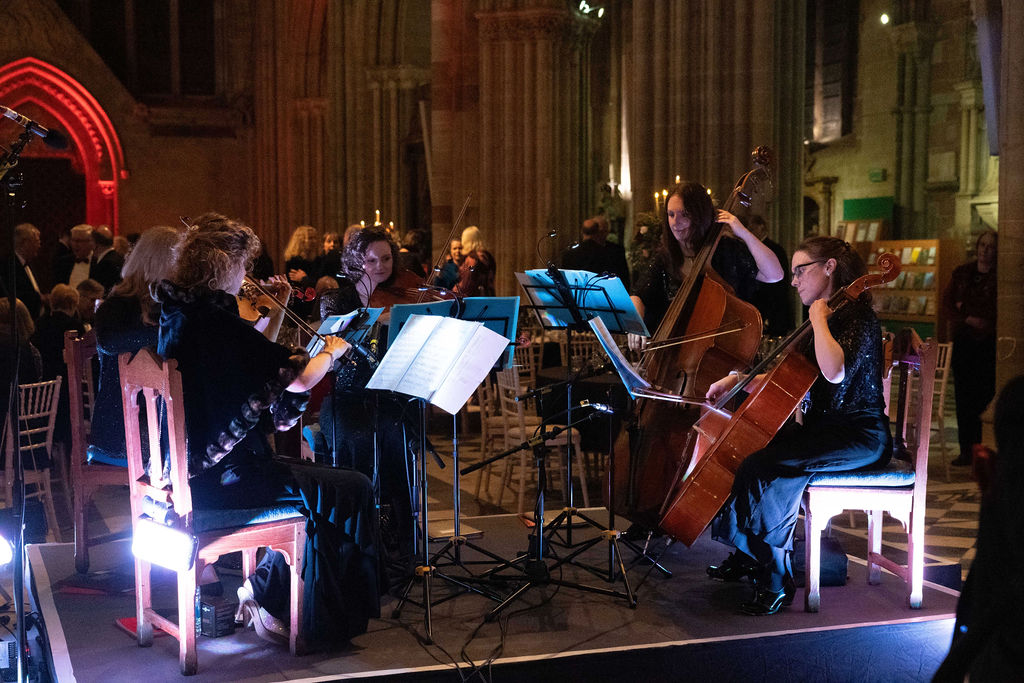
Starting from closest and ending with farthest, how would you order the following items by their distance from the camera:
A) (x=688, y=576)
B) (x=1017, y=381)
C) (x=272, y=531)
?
(x=1017, y=381), (x=272, y=531), (x=688, y=576)

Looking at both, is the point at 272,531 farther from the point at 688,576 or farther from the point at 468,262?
the point at 468,262

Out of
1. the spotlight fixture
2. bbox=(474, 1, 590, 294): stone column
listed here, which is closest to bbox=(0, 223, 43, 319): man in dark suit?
the spotlight fixture

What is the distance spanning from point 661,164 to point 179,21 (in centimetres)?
1648

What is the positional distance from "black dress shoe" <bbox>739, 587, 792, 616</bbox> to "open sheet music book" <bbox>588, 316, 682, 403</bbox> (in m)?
0.80

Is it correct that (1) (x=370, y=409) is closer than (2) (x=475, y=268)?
Yes

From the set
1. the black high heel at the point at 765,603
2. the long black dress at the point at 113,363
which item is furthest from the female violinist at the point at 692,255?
the long black dress at the point at 113,363

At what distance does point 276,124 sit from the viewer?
20188 millimetres

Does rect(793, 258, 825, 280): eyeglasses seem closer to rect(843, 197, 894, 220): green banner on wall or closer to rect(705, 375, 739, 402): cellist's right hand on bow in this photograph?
rect(705, 375, 739, 402): cellist's right hand on bow

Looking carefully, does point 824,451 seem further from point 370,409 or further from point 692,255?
point 370,409

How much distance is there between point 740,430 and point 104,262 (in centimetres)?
729

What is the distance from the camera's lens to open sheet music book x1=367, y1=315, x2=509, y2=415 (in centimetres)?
386

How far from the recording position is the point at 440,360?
3869 mm

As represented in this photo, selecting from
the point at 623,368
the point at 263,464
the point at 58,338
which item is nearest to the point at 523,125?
the point at 58,338

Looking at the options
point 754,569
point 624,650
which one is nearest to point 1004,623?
point 624,650
